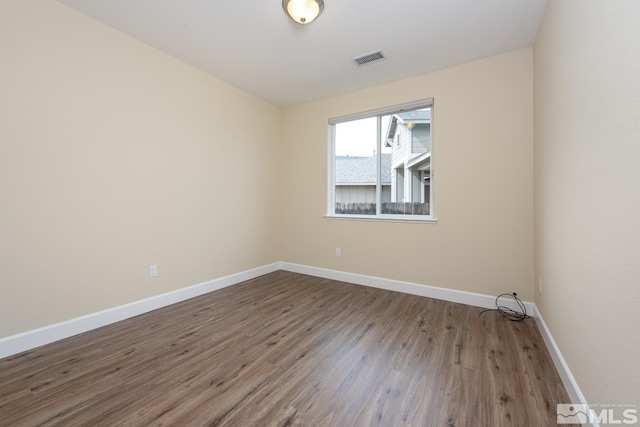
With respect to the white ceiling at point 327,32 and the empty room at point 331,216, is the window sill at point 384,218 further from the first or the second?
the white ceiling at point 327,32

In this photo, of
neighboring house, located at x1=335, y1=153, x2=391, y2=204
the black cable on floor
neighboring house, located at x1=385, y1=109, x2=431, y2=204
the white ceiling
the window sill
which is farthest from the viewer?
neighboring house, located at x1=335, y1=153, x2=391, y2=204

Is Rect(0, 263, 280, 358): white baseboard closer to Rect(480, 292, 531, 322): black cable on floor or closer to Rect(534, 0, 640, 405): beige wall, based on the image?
Rect(480, 292, 531, 322): black cable on floor

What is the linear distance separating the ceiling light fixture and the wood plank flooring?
8.64 ft

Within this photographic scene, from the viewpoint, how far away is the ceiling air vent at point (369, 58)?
2696 millimetres

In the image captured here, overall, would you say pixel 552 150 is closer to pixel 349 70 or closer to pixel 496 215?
pixel 496 215

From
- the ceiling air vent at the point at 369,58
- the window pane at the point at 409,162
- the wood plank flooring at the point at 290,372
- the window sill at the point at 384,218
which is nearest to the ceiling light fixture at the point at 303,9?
the ceiling air vent at the point at 369,58

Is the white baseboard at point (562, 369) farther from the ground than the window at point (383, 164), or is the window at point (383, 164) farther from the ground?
the window at point (383, 164)

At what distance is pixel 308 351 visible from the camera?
6.32 ft

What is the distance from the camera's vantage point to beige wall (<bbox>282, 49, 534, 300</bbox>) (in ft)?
8.41

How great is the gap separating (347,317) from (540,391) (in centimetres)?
146

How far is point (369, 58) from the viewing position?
278 centimetres

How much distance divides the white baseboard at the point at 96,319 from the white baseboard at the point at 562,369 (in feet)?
10.9

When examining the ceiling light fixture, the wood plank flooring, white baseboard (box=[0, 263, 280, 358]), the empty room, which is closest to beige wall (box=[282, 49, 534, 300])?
the empty room

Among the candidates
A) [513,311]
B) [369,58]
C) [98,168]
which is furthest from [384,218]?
[98,168]
